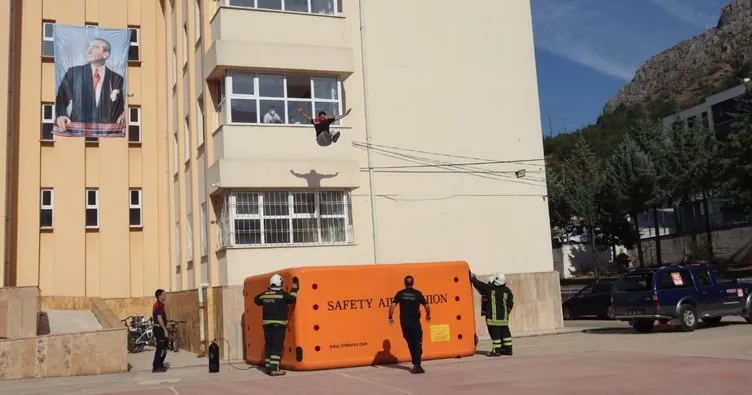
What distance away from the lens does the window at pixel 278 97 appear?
19812 millimetres

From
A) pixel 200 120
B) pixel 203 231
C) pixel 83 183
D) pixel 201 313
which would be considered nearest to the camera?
pixel 201 313

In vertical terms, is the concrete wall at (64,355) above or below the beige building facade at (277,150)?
below

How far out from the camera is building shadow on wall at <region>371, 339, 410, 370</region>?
48.5 ft

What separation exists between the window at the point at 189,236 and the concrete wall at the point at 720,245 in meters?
37.4

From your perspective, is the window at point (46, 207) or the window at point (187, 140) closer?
the window at point (187, 140)

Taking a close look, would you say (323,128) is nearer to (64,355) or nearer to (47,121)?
(64,355)

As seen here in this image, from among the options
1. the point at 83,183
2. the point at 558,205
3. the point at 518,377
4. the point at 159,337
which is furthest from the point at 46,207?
the point at 558,205

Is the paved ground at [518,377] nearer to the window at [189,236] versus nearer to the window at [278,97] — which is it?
the window at [278,97]

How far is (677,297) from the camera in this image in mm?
19641

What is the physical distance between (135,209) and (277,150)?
34.8 feet

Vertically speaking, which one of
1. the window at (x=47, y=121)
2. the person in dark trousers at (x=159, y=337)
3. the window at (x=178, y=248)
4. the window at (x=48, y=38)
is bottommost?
the person in dark trousers at (x=159, y=337)

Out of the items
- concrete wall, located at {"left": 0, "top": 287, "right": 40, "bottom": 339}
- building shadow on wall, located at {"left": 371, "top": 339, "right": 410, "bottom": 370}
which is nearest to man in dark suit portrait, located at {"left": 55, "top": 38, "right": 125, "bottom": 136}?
concrete wall, located at {"left": 0, "top": 287, "right": 40, "bottom": 339}

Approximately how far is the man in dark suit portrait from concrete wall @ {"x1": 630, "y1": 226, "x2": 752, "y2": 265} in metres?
38.2

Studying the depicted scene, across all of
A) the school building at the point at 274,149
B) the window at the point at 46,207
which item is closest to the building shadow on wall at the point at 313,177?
the school building at the point at 274,149
